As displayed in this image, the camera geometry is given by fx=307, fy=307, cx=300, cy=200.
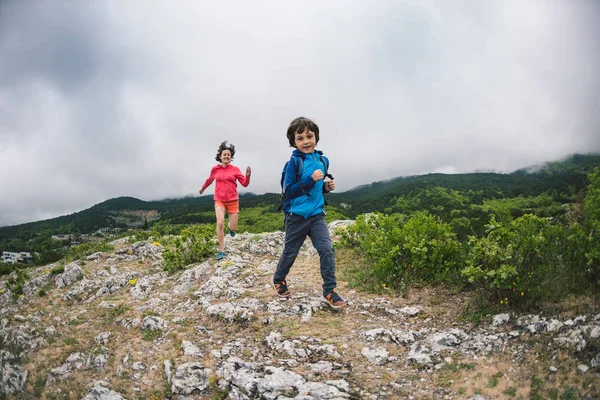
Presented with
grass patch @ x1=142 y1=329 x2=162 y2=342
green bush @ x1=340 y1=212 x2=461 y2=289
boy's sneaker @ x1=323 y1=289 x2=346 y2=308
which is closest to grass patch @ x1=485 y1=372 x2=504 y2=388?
boy's sneaker @ x1=323 y1=289 x2=346 y2=308

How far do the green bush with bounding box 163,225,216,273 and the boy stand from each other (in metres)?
4.74

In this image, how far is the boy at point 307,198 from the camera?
468 cm

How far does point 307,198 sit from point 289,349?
2.10 meters

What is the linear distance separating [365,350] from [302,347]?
787 millimetres

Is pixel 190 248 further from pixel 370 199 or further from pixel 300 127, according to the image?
pixel 370 199

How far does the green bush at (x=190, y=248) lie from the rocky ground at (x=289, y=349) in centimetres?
180

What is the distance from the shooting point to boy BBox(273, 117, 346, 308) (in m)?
4.68

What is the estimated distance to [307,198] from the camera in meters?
4.72

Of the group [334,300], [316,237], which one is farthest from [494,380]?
[316,237]

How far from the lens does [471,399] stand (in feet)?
9.19

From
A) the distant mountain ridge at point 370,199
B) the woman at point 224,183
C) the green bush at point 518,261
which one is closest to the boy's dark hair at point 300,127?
the green bush at point 518,261

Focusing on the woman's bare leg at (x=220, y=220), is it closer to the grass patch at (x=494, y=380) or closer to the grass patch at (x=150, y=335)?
the grass patch at (x=150, y=335)

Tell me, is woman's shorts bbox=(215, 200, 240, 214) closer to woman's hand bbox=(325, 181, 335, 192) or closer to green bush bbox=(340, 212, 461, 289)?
woman's hand bbox=(325, 181, 335, 192)

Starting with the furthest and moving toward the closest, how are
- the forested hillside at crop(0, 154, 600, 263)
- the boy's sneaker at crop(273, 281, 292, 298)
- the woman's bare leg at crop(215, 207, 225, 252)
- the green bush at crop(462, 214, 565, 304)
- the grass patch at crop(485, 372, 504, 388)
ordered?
the forested hillside at crop(0, 154, 600, 263) < the woman's bare leg at crop(215, 207, 225, 252) < the boy's sneaker at crop(273, 281, 292, 298) < the green bush at crop(462, 214, 565, 304) < the grass patch at crop(485, 372, 504, 388)
